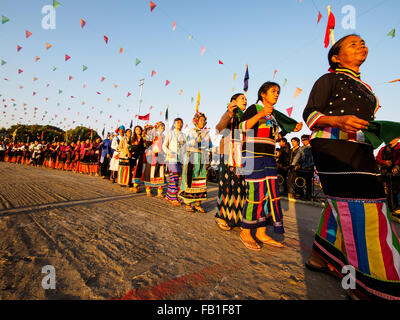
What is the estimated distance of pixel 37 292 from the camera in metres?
1.13

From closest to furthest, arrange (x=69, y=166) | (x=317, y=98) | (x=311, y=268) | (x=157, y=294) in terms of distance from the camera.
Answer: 1. (x=157, y=294)
2. (x=317, y=98)
3. (x=311, y=268)
4. (x=69, y=166)

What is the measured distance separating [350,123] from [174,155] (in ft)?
12.1

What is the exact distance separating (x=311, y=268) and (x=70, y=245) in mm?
2255

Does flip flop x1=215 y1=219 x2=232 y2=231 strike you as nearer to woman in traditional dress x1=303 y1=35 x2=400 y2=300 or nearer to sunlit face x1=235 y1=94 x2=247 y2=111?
woman in traditional dress x1=303 y1=35 x2=400 y2=300

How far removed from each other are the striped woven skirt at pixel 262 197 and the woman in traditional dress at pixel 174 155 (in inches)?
94.9

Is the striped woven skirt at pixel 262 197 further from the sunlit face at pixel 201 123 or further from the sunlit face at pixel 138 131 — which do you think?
the sunlit face at pixel 138 131

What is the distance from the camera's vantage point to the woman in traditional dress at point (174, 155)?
4496mm

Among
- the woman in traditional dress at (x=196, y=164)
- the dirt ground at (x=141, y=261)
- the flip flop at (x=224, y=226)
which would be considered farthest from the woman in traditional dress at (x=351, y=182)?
the woman in traditional dress at (x=196, y=164)

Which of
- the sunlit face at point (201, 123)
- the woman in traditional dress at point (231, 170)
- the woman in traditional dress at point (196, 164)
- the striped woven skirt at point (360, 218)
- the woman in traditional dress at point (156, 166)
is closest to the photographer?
the striped woven skirt at point (360, 218)

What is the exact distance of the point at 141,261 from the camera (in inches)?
64.4

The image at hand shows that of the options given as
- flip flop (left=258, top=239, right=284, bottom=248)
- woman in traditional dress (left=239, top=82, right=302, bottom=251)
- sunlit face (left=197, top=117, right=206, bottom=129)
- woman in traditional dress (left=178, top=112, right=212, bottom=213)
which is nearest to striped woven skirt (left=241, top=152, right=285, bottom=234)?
woman in traditional dress (left=239, top=82, right=302, bottom=251)

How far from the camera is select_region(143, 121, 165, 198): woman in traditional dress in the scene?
17.4ft
